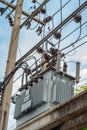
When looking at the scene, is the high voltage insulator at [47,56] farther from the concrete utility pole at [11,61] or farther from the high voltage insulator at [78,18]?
the high voltage insulator at [78,18]

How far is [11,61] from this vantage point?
10414mm

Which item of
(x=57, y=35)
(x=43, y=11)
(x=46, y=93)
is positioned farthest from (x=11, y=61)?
(x=46, y=93)

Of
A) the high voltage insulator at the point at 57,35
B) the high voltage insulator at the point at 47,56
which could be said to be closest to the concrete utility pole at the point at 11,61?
the high voltage insulator at the point at 47,56

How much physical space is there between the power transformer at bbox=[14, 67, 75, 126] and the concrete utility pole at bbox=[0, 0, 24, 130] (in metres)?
0.79

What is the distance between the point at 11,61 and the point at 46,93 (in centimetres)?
226

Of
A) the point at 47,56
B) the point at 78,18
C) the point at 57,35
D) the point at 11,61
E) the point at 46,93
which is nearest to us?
the point at 78,18

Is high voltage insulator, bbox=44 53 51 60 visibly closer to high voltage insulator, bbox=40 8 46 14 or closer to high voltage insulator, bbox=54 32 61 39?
high voltage insulator, bbox=54 32 61 39

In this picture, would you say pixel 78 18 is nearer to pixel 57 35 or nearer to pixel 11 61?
pixel 57 35

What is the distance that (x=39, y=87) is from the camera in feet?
28.5

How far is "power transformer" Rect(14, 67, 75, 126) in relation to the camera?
27.6ft

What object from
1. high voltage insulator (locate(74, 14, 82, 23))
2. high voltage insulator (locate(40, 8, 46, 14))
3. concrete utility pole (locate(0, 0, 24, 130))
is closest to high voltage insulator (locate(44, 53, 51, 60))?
concrete utility pole (locate(0, 0, 24, 130))

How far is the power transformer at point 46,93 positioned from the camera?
8416 millimetres

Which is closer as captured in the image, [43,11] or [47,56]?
[47,56]

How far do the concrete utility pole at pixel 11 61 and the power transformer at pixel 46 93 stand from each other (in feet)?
2.59
